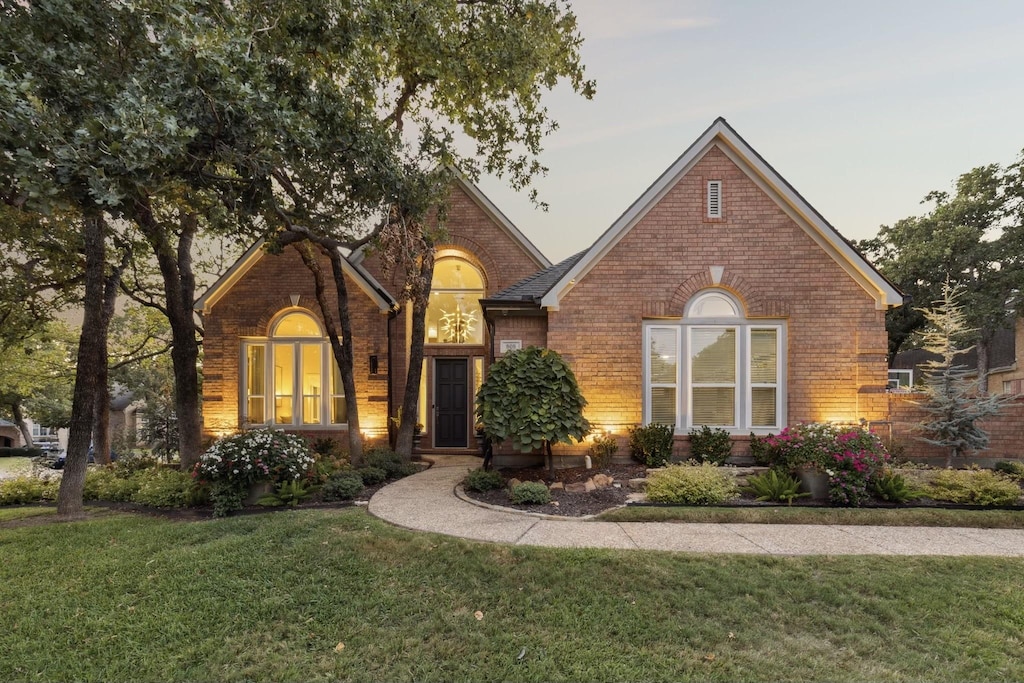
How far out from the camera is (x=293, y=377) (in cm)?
1247

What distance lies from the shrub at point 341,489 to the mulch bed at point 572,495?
6.30 ft

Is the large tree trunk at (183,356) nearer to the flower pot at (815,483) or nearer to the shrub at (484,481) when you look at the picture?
the shrub at (484,481)

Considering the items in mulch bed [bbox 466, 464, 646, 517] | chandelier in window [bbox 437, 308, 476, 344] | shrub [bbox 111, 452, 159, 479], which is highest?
chandelier in window [bbox 437, 308, 476, 344]

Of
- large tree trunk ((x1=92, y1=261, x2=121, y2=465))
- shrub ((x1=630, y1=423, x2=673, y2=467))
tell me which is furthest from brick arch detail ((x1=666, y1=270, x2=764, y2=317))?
large tree trunk ((x1=92, y1=261, x2=121, y2=465))

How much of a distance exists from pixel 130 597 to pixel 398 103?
425 inches

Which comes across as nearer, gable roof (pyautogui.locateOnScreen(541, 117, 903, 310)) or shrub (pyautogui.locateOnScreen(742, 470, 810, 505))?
shrub (pyautogui.locateOnScreen(742, 470, 810, 505))

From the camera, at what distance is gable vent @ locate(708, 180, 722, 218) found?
30.3 ft

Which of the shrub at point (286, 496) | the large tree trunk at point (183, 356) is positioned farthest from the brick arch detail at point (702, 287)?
the large tree trunk at point (183, 356)

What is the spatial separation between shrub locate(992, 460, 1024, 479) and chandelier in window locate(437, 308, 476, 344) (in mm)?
11902

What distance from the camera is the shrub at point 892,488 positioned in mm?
6883

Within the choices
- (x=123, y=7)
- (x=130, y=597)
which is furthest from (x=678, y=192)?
(x=130, y=597)

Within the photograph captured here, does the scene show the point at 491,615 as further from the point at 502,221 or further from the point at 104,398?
the point at 104,398

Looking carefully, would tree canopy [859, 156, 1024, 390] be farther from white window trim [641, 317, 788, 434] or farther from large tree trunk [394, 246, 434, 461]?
large tree trunk [394, 246, 434, 461]

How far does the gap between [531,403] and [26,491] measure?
393 inches
